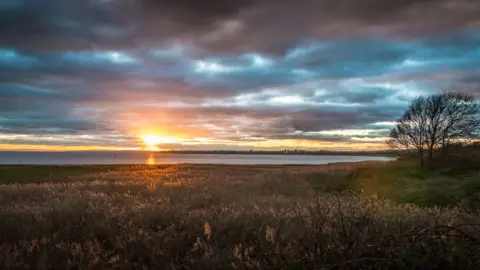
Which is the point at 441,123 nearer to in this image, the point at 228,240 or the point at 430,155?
the point at 430,155

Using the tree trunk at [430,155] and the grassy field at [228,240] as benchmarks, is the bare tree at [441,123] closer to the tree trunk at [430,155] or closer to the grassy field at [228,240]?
the tree trunk at [430,155]

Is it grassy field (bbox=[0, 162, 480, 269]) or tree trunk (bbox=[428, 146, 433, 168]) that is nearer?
grassy field (bbox=[0, 162, 480, 269])

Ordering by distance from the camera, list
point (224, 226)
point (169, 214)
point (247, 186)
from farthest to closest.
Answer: point (247, 186)
point (169, 214)
point (224, 226)

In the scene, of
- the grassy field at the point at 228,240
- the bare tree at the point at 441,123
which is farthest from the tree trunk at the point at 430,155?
the grassy field at the point at 228,240

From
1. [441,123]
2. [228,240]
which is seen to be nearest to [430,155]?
[441,123]

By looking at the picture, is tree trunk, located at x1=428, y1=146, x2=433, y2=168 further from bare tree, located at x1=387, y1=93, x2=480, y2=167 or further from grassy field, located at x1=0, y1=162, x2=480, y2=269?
grassy field, located at x1=0, y1=162, x2=480, y2=269

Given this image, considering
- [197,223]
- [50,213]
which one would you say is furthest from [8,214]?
[197,223]

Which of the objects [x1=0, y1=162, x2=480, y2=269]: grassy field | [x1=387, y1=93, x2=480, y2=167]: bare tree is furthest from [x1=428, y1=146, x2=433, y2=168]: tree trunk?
[x1=0, y1=162, x2=480, y2=269]: grassy field

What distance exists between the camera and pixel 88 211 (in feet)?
27.8

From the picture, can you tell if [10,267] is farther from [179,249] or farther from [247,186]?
[247,186]

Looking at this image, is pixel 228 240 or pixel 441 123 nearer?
pixel 228 240

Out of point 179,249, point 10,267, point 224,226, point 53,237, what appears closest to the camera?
point 10,267

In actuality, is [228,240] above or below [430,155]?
below

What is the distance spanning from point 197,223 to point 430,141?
129ft
